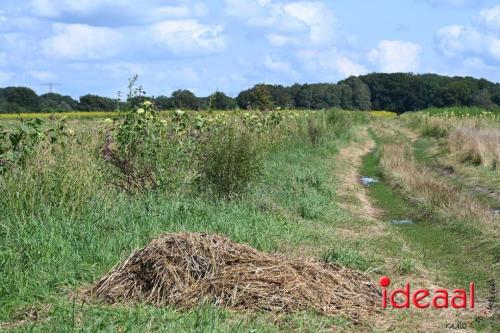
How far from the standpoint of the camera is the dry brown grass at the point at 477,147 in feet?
63.9

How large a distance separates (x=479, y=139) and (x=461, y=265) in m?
15.0

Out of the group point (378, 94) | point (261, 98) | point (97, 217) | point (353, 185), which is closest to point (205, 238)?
point (97, 217)

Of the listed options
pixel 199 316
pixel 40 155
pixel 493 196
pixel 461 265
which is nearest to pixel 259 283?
pixel 199 316

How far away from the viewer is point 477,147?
2052cm

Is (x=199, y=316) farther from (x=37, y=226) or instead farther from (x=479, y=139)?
(x=479, y=139)

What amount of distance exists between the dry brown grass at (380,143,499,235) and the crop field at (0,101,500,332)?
60 mm

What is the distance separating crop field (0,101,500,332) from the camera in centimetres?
567

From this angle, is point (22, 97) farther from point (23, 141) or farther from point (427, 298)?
point (427, 298)

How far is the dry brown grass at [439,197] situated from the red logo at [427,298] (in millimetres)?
3184

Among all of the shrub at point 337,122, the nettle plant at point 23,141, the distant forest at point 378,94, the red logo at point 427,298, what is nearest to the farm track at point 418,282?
the red logo at point 427,298

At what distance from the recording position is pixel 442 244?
9.73m

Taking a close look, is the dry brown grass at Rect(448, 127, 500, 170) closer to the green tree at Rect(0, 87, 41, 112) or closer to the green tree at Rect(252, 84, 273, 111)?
the green tree at Rect(252, 84, 273, 111)

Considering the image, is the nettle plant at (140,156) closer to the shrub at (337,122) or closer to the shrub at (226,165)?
the shrub at (226,165)

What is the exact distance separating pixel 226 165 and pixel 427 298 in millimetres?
5053
